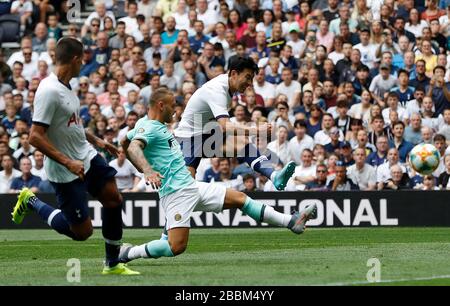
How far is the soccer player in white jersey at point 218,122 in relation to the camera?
14453 mm

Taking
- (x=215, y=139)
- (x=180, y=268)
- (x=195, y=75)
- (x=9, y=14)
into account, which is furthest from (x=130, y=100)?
(x=180, y=268)

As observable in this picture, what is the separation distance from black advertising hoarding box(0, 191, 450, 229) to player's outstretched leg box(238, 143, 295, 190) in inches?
213

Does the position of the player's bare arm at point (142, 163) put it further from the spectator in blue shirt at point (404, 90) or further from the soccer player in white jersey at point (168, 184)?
the spectator in blue shirt at point (404, 90)

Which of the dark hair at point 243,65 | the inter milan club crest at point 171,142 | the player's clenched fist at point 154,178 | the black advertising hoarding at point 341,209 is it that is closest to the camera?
the player's clenched fist at point 154,178

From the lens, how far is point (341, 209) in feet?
70.6

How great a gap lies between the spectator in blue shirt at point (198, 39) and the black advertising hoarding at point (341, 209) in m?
5.26

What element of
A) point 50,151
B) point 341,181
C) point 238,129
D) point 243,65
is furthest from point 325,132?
point 50,151

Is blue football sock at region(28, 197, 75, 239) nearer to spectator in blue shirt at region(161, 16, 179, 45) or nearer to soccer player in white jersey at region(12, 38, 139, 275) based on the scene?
soccer player in white jersey at region(12, 38, 139, 275)

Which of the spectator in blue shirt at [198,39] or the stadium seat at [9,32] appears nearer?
the spectator in blue shirt at [198,39]

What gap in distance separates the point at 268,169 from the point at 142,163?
4.41m

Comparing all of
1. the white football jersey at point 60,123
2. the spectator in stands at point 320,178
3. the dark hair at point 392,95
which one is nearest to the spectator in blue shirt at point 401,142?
the dark hair at point 392,95
